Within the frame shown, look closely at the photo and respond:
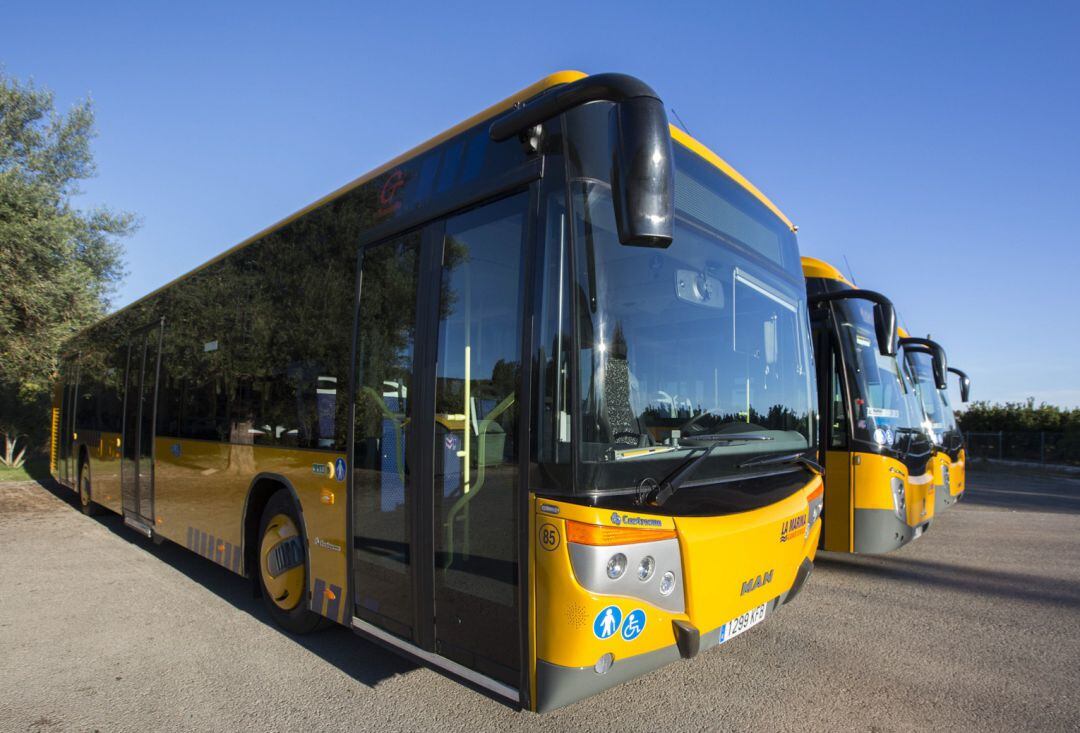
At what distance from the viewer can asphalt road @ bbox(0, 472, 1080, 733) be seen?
11.7ft

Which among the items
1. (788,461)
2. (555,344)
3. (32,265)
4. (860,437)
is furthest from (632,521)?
(32,265)

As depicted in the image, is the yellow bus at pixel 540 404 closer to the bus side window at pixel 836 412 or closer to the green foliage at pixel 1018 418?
the bus side window at pixel 836 412

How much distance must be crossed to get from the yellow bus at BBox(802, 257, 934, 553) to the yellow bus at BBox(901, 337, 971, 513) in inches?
55.1

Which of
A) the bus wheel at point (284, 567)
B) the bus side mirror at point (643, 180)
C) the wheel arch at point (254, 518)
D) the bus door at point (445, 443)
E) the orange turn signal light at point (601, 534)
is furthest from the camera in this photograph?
the wheel arch at point (254, 518)

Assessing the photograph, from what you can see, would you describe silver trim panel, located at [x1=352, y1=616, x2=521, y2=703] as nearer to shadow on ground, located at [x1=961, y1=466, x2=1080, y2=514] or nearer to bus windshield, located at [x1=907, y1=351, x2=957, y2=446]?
bus windshield, located at [x1=907, y1=351, x2=957, y2=446]

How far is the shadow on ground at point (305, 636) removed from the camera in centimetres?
425

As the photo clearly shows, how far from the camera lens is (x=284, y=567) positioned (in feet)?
15.7

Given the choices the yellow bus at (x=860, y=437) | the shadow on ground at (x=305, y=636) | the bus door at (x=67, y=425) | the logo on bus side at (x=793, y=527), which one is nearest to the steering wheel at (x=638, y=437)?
the logo on bus side at (x=793, y=527)

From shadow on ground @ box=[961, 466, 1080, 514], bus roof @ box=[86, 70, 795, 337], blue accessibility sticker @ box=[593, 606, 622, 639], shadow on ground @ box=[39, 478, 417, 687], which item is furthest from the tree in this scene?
shadow on ground @ box=[961, 466, 1080, 514]

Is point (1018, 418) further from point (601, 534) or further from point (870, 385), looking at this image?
point (601, 534)

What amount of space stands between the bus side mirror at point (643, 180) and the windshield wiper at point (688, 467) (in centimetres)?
101

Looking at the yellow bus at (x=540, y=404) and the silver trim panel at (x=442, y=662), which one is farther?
the silver trim panel at (x=442, y=662)

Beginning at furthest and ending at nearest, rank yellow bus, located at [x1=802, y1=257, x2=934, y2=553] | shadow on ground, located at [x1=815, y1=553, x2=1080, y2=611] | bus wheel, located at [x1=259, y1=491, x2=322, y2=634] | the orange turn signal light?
yellow bus, located at [x1=802, y1=257, x2=934, y2=553], shadow on ground, located at [x1=815, y1=553, x2=1080, y2=611], bus wheel, located at [x1=259, y1=491, x2=322, y2=634], the orange turn signal light

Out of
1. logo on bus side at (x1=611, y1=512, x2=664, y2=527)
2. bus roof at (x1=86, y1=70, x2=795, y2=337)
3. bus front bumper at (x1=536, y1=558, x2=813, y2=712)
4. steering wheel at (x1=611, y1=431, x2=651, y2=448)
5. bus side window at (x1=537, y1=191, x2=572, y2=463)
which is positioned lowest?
bus front bumper at (x1=536, y1=558, x2=813, y2=712)
